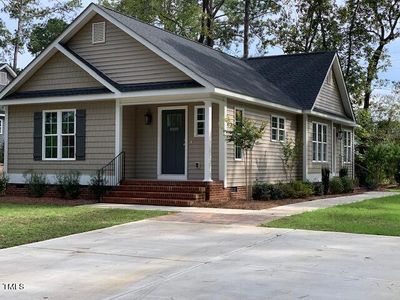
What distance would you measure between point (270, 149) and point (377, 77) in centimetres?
1861

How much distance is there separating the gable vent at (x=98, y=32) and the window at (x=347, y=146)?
45.8ft

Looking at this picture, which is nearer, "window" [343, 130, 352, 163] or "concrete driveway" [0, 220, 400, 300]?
"concrete driveway" [0, 220, 400, 300]

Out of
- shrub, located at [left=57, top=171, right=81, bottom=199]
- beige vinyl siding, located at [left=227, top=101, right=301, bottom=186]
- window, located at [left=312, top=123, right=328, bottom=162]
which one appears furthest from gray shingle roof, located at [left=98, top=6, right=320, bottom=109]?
shrub, located at [left=57, top=171, right=81, bottom=199]

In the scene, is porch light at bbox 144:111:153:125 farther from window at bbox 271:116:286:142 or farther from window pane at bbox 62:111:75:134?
window at bbox 271:116:286:142

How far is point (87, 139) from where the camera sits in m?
17.6

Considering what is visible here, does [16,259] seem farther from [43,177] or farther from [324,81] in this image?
[324,81]

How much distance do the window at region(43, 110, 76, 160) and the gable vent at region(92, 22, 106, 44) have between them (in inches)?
97.8

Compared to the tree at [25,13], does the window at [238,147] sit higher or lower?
lower

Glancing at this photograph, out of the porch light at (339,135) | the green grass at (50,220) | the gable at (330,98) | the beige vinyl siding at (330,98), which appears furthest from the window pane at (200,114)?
the porch light at (339,135)

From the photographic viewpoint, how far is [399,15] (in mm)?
34281

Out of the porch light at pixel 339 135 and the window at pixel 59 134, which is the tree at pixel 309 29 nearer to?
the porch light at pixel 339 135

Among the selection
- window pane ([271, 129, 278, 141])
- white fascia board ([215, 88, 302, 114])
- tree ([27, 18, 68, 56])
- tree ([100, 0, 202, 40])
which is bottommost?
window pane ([271, 129, 278, 141])

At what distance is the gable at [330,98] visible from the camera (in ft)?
75.6

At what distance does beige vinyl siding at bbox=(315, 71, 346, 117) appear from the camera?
75.7 ft
